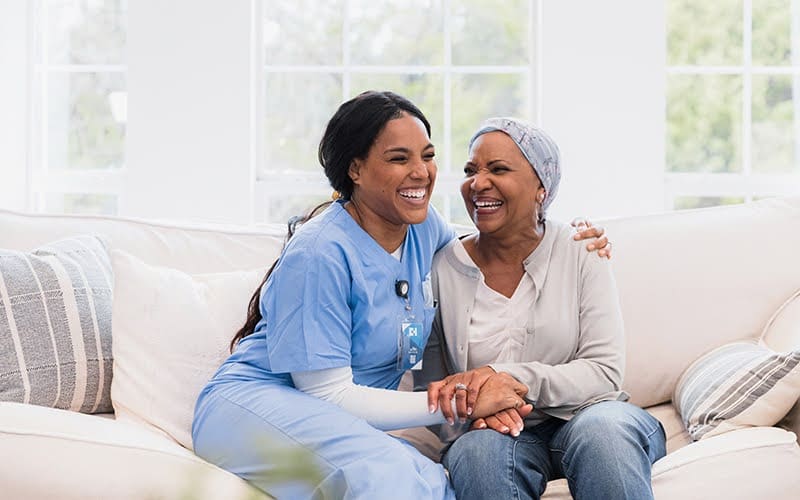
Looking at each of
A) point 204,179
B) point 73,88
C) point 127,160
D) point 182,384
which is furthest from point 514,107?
point 182,384

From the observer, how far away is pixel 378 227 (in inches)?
87.7

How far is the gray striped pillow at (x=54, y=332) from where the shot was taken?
7.55ft

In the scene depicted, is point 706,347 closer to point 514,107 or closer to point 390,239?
point 390,239

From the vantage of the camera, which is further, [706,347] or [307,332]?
[706,347]

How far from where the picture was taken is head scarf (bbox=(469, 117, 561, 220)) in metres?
2.30

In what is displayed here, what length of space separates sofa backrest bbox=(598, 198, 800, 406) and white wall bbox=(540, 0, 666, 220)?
3.88 ft

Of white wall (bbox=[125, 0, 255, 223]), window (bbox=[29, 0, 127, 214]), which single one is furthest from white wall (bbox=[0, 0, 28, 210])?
white wall (bbox=[125, 0, 255, 223])

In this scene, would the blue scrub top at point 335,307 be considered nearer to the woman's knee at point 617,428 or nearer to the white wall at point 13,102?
the woman's knee at point 617,428

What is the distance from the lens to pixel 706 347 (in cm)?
257

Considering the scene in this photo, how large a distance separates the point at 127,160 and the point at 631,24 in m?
2.03

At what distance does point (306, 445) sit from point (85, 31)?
2.88 meters

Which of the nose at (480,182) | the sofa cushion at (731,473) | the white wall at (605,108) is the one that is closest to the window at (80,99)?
the white wall at (605,108)

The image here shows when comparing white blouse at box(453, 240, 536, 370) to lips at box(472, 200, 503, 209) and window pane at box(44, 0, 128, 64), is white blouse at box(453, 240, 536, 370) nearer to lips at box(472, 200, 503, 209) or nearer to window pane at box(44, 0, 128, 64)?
lips at box(472, 200, 503, 209)

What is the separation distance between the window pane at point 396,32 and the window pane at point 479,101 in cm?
16
